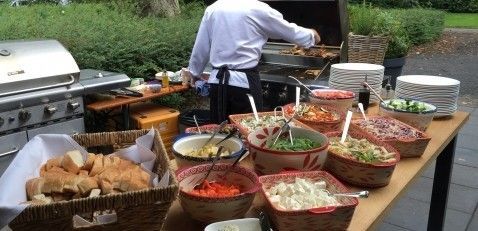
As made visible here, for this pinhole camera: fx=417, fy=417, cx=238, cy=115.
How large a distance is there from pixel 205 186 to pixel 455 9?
23957 millimetres

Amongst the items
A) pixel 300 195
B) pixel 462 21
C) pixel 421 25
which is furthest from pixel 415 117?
pixel 462 21

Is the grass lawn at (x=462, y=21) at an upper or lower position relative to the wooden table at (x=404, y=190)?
upper

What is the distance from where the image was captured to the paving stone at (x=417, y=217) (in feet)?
10.4

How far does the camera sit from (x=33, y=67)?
3.08 metres

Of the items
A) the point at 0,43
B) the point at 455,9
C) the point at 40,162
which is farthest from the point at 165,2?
the point at 455,9

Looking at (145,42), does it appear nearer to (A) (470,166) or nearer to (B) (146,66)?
(B) (146,66)

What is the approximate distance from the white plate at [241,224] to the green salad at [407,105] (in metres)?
1.25

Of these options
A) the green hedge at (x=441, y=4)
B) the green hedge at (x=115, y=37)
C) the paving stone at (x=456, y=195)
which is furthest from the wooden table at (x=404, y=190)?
the green hedge at (x=441, y=4)

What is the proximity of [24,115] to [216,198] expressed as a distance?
7.80 feet

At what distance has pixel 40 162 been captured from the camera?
122 centimetres

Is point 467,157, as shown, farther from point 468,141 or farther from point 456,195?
point 456,195

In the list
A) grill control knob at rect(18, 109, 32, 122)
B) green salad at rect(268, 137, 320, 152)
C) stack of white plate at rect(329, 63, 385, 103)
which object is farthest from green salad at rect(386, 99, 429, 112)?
grill control knob at rect(18, 109, 32, 122)

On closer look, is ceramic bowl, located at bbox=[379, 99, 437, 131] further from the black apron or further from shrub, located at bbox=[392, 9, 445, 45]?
shrub, located at bbox=[392, 9, 445, 45]

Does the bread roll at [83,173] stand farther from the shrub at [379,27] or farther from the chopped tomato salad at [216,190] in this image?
the shrub at [379,27]
